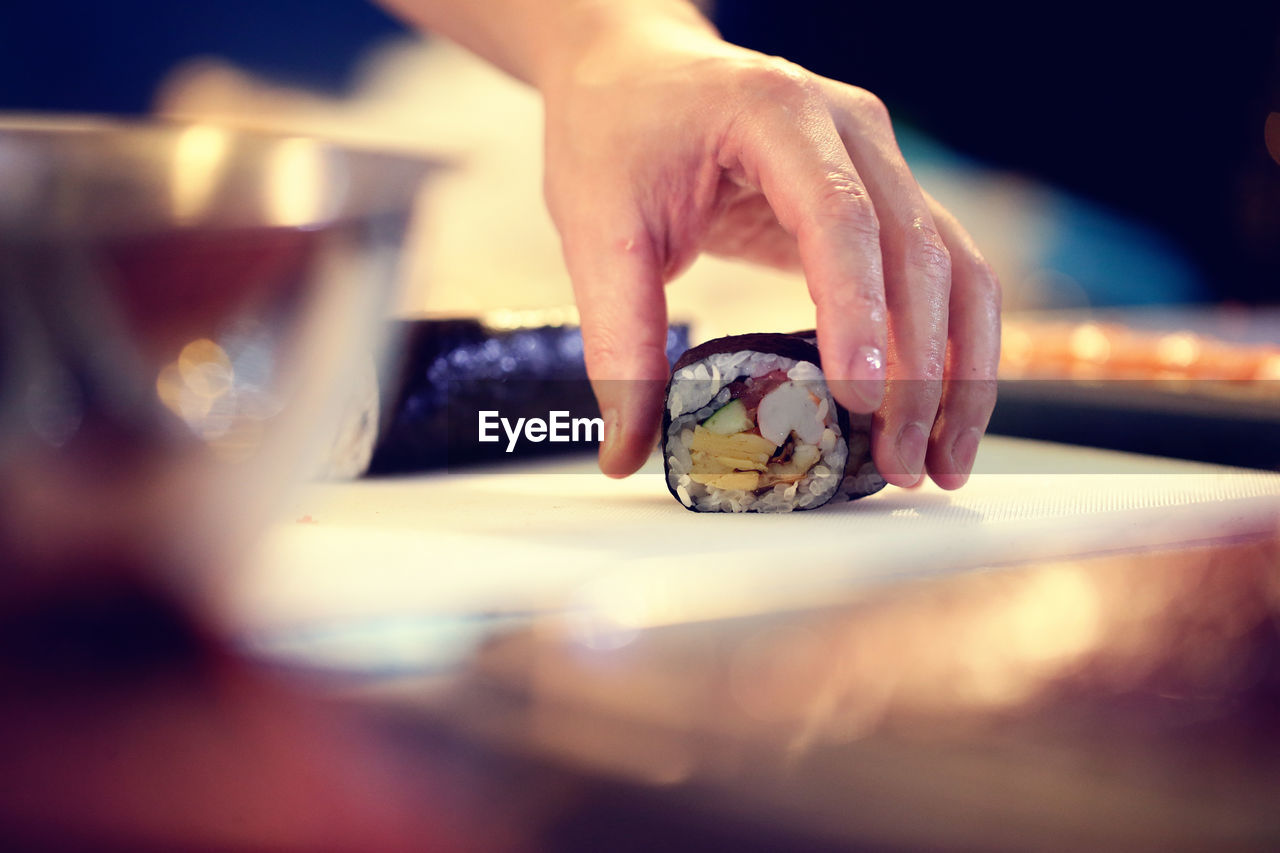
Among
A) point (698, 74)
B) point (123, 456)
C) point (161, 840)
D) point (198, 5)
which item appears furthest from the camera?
point (198, 5)

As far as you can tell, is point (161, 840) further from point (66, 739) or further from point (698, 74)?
point (698, 74)

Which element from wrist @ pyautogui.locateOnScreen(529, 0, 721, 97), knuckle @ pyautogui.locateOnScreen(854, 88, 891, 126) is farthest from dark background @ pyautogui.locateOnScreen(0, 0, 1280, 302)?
knuckle @ pyautogui.locateOnScreen(854, 88, 891, 126)

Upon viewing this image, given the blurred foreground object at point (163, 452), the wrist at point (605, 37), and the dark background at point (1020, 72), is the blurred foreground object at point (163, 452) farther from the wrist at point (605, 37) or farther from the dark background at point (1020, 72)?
the dark background at point (1020, 72)

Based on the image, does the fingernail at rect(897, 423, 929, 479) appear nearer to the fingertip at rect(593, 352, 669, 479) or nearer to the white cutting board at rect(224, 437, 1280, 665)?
the white cutting board at rect(224, 437, 1280, 665)

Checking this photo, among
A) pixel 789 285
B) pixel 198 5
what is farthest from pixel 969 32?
pixel 198 5

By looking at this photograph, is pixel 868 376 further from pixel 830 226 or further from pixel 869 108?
pixel 869 108
